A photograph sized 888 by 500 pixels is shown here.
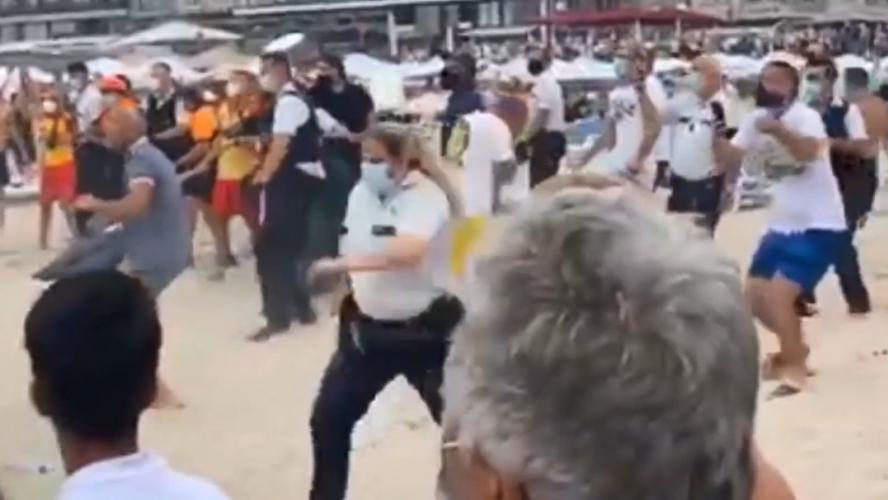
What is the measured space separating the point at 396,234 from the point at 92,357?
325cm

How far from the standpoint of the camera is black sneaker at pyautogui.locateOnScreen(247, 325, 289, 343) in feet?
35.2

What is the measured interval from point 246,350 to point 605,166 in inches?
152

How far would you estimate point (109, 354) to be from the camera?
9.51 feet

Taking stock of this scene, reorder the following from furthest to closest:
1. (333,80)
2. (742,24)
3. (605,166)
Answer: (742,24), (605,166), (333,80)

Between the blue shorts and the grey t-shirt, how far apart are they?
2.35 m

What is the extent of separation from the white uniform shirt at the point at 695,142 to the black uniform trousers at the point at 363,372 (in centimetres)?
545

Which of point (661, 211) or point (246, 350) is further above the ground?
point (661, 211)

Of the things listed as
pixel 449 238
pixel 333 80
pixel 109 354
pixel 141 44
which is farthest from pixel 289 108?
pixel 141 44

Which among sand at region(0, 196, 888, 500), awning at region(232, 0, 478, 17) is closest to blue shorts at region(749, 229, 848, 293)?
sand at region(0, 196, 888, 500)

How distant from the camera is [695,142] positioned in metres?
11.2

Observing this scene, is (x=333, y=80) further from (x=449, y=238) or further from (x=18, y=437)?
(x=449, y=238)

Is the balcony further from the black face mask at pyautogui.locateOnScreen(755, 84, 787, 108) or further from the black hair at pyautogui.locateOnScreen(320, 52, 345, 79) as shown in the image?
the black face mask at pyautogui.locateOnScreen(755, 84, 787, 108)

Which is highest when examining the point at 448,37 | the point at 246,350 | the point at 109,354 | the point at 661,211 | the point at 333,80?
the point at 661,211

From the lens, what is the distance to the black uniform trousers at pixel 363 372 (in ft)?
18.6
